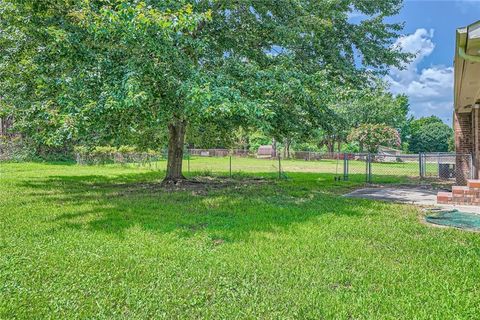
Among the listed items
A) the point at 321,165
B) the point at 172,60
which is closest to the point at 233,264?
the point at 172,60

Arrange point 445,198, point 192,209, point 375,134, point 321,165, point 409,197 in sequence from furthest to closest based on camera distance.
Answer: point 375,134, point 321,165, point 409,197, point 445,198, point 192,209

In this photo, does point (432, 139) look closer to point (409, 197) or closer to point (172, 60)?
point (409, 197)

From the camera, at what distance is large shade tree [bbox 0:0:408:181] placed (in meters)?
5.85

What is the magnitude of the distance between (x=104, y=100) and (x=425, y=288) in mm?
5139

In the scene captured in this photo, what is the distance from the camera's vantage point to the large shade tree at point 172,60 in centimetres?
585

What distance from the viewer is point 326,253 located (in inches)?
164

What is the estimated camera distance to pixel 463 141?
11531mm

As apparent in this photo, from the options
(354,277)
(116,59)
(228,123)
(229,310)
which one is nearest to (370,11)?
(228,123)

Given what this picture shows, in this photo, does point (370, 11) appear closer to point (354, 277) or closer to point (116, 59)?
point (116, 59)

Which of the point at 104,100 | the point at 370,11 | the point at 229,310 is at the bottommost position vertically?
the point at 229,310

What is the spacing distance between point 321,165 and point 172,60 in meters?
20.8

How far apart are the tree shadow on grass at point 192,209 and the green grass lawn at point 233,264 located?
0.12ft

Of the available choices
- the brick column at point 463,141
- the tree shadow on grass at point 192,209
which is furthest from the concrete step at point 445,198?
the brick column at point 463,141

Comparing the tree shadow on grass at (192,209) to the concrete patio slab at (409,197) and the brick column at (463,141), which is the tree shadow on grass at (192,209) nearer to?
the concrete patio slab at (409,197)
